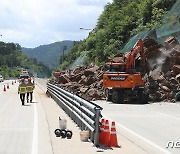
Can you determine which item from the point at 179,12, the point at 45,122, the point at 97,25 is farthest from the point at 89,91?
the point at 97,25

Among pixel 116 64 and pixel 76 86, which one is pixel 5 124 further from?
pixel 76 86

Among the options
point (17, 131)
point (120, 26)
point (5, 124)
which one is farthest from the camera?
point (120, 26)

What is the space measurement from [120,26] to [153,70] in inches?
1271

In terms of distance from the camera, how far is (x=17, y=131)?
14.7m

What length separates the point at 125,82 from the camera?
32.3 meters

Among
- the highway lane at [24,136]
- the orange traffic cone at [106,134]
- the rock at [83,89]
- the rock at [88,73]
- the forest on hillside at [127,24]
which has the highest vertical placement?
the forest on hillside at [127,24]

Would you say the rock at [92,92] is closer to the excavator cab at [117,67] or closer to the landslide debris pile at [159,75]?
the landslide debris pile at [159,75]

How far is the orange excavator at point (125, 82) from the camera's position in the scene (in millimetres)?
32219

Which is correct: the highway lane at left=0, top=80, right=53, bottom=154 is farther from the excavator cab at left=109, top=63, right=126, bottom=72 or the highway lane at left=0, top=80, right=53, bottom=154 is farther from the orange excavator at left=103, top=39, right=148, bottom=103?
the excavator cab at left=109, top=63, right=126, bottom=72

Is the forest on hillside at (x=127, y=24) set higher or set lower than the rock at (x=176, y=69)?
higher

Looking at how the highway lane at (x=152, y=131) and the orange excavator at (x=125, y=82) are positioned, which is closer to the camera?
the highway lane at (x=152, y=131)

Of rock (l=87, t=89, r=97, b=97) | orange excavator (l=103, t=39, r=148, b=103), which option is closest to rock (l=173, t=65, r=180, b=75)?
orange excavator (l=103, t=39, r=148, b=103)

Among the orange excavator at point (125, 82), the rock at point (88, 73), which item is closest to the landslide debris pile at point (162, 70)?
the orange excavator at point (125, 82)

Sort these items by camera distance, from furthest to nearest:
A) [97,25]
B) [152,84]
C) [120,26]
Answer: [97,25] < [120,26] < [152,84]
